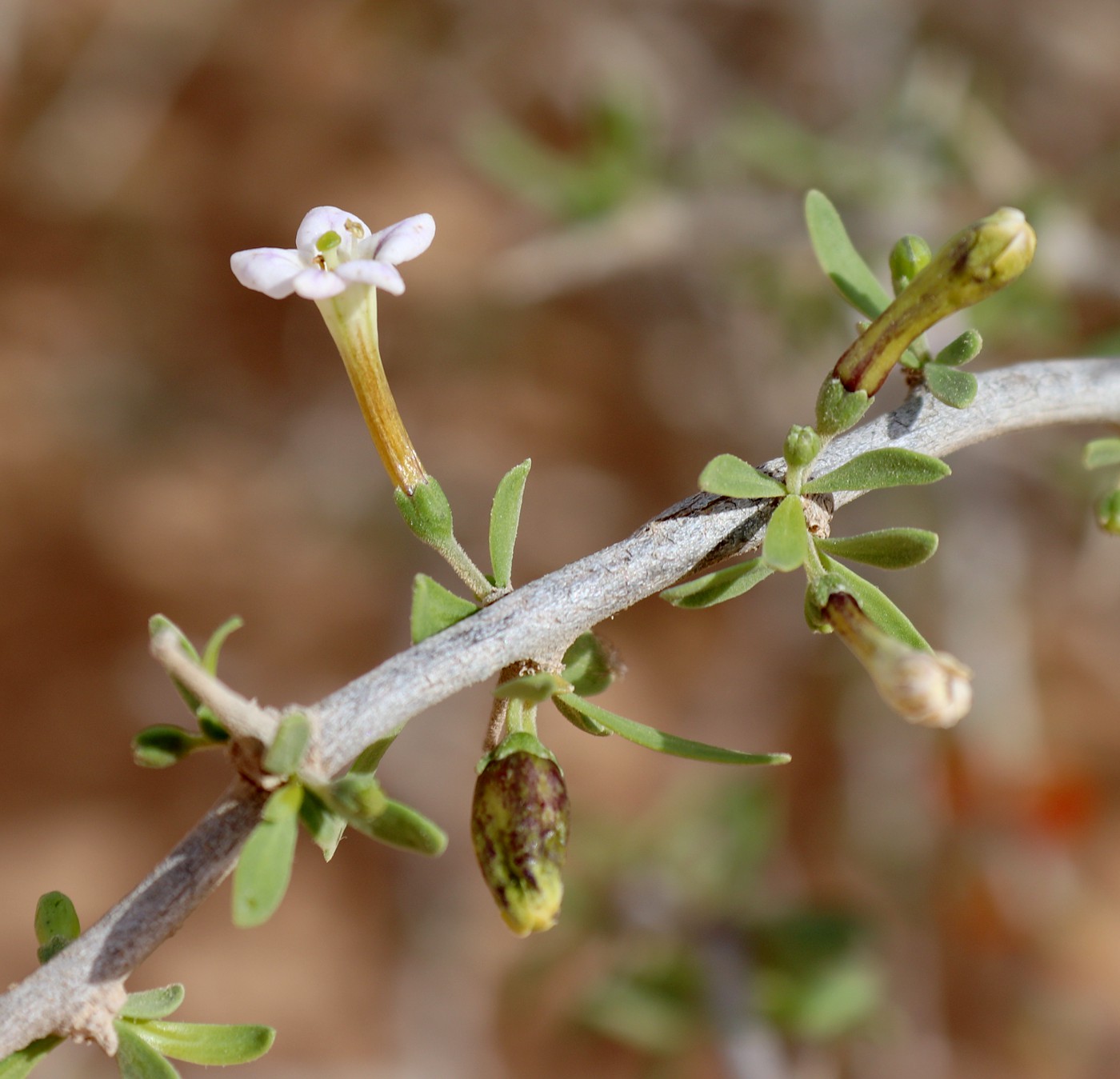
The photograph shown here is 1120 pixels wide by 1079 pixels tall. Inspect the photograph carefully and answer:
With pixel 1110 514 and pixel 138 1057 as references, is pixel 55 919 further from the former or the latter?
pixel 1110 514

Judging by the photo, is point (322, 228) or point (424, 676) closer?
point (424, 676)

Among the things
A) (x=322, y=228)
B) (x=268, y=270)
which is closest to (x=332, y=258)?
(x=322, y=228)

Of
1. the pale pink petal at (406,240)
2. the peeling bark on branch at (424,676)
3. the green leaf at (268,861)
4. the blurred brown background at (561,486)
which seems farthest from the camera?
the blurred brown background at (561,486)

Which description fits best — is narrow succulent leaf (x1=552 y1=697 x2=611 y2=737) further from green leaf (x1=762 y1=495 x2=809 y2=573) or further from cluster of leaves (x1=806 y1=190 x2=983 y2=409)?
cluster of leaves (x1=806 y1=190 x2=983 y2=409)

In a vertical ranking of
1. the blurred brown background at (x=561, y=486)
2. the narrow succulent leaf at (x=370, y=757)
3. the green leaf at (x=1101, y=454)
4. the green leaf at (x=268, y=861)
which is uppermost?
the blurred brown background at (x=561, y=486)

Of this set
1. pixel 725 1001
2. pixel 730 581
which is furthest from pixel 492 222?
pixel 730 581

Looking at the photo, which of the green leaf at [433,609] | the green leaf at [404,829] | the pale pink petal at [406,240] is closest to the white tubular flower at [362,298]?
the pale pink petal at [406,240]

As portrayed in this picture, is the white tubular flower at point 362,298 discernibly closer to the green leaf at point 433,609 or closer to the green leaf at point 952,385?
the green leaf at point 433,609
